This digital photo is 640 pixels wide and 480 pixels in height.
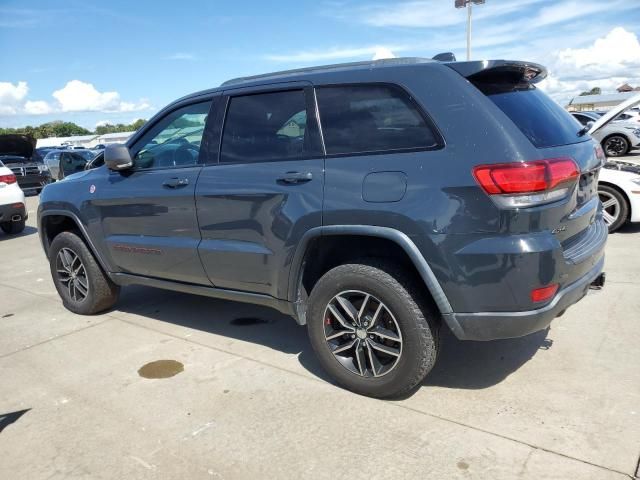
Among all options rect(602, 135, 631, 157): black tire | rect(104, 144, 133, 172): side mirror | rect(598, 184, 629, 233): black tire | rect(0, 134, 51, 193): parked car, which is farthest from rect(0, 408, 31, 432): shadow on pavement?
rect(602, 135, 631, 157): black tire

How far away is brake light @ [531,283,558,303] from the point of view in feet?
8.65

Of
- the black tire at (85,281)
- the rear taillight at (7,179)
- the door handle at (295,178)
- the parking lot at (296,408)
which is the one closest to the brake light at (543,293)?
the parking lot at (296,408)

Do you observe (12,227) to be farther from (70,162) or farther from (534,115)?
(534,115)

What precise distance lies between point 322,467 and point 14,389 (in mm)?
2297

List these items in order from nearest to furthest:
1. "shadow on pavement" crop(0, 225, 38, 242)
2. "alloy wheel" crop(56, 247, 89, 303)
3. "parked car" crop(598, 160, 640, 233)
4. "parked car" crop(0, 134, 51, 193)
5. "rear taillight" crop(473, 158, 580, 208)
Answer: "rear taillight" crop(473, 158, 580, 208), "alloy wheel" crop(56, 247, 89, 303), "parked car" crop(598, 160, 640, 233), "shadow on pavement" crop(0, 225, 38, 242), "parked car" crop(0, 134, 51, 193)

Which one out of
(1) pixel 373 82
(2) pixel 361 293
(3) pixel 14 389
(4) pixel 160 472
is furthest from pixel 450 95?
(3) pixel 14 389

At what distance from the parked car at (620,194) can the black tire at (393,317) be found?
482 cm

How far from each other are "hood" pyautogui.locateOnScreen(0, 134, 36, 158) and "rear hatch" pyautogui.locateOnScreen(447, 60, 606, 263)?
545 inches

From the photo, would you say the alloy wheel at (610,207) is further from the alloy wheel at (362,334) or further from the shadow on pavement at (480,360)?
the alloy wheel at (362,334)

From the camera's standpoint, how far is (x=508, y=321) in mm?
2709

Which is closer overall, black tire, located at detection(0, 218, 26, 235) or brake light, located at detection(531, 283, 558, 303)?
brake light, located at detection(531, 283, 558, 303)

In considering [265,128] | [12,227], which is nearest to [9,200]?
[12,227]

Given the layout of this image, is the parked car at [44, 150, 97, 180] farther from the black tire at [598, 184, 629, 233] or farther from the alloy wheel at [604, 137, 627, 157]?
the alloy wheel at [604, 137, 627, 157]

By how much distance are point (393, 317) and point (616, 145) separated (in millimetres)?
16708
